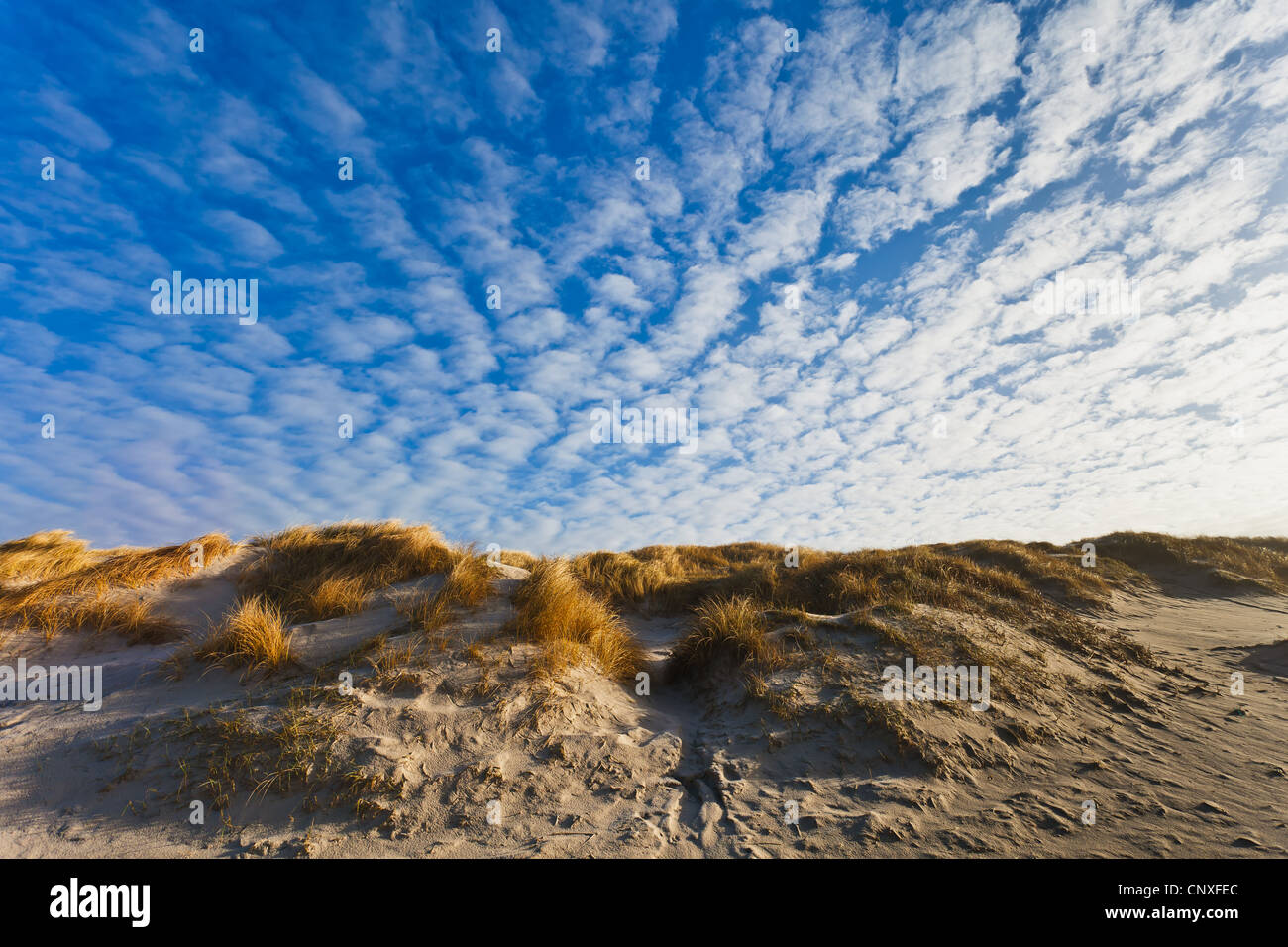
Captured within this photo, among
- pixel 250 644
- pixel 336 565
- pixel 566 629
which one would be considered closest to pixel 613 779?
pixel 566 629

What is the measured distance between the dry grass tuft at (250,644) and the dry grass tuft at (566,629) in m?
2.91

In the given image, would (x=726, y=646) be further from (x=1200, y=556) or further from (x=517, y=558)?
(x=1200, y=556)

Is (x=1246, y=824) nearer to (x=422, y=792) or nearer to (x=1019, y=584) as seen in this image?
(x=1019, y=584)

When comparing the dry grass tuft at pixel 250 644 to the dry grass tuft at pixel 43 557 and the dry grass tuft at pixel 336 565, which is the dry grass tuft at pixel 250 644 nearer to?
the dry grass tuft at pixel 336 565

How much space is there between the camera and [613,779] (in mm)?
5934

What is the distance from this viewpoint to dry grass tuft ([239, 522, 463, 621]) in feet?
28.6

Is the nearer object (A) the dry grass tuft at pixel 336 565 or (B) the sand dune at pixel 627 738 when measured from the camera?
(B) the sand dune at pixel 627 738

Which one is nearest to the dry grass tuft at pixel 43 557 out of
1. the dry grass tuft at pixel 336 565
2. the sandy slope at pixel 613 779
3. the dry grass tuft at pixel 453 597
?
the sandy slope at pixel 613 779

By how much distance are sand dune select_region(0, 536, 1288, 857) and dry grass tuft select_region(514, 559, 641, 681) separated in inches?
2.2

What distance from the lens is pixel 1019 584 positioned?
38.5 feet

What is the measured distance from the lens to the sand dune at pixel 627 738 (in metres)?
5.14

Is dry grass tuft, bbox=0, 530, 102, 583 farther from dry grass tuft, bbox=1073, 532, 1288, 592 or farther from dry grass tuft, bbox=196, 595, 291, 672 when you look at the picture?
dry grass tuft, bbox=1073, 532, 1288, 592

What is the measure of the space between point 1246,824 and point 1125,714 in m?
2.48
